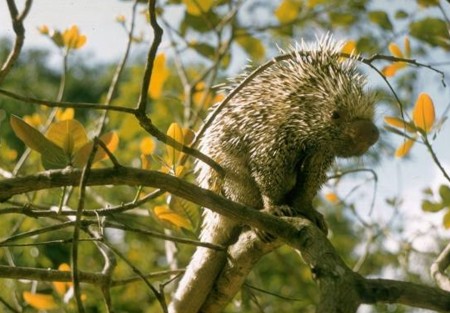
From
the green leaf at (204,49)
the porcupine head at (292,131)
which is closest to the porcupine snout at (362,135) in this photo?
the porcupine head at (292,131)

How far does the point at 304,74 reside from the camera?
2584mm

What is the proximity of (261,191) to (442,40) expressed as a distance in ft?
3.06

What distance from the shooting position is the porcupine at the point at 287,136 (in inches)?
96.1

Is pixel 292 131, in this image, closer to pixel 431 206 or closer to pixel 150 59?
pixel 431 206

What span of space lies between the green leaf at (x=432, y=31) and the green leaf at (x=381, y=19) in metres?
0.11

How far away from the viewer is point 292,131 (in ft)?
8.22

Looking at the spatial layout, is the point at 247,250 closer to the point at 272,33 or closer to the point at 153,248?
the point at 272,33

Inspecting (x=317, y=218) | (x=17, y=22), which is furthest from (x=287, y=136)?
(x=17, y=22)

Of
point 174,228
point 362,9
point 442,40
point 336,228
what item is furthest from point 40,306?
point 336,228

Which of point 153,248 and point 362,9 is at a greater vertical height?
point 362,9

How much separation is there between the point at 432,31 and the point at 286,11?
2.89ft

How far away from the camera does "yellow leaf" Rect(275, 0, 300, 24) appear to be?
3.53 meters

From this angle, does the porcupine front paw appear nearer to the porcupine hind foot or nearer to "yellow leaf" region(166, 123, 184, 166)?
the porcupine hind foot

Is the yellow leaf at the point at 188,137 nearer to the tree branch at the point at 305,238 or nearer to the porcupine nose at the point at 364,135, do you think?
the tree branch at the point at 305,238
